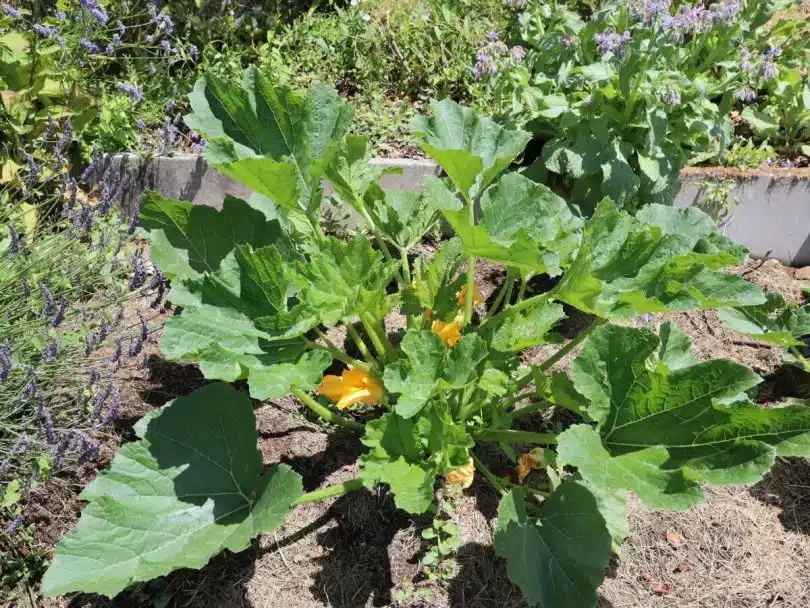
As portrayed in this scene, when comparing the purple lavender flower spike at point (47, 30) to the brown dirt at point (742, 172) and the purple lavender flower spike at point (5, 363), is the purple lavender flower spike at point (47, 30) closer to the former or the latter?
the purple lavender flower spike at point (5, 363)

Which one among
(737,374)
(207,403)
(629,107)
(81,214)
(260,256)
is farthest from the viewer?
(629,107)

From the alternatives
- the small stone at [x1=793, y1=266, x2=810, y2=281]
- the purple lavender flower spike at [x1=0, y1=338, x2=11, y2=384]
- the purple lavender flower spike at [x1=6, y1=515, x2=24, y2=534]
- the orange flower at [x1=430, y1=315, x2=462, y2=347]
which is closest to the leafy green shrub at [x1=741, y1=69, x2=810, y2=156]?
the small stone at [x1=793, y1=266, x2=810, y2=281]

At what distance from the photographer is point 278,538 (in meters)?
2.83

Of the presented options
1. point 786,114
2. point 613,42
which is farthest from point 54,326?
point 786,114

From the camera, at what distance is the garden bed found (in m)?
2.69

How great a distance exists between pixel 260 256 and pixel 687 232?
59.7 inches

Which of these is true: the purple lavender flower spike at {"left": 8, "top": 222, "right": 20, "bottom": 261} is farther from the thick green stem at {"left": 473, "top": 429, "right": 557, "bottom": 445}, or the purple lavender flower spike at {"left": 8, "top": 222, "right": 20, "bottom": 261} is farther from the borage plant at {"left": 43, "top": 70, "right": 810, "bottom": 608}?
the thick green stem at {"left": 473, "top": 429, "right": 557, "bottom": 445}

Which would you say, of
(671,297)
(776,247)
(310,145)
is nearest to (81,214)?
(310,145)

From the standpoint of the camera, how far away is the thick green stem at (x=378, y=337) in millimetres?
2664

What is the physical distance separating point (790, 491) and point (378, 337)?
1.85 meters

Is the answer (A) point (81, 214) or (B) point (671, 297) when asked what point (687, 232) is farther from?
(A) point (81, 214)

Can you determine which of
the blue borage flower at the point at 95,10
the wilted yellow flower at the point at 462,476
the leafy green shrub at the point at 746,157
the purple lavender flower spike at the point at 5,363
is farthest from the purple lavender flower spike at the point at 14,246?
the leafy green shrub at the point at 746,157

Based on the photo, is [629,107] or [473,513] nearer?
[473,513]

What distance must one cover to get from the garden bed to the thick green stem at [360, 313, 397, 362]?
18.8 inches
